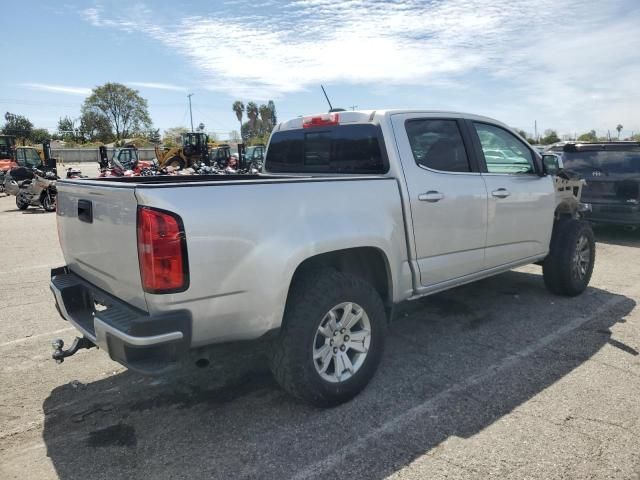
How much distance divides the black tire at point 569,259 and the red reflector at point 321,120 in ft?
9.31

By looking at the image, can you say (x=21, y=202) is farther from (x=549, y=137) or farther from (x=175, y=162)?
(x=549, y=137)

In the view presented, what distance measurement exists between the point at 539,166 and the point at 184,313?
13.0 ft

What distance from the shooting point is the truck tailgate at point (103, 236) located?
2619 mm

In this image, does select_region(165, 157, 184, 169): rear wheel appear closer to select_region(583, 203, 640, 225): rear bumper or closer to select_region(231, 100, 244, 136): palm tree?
select_region(583, 203, 640, 225): rear bumper

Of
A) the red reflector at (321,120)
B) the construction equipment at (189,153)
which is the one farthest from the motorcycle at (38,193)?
the red reflector at (321,120)

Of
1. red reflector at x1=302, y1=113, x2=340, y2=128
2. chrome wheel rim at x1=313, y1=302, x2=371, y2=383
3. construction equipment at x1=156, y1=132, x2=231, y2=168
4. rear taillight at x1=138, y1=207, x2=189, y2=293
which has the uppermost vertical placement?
construction equipment at x1=156, y1=132, x2=231, y2=168

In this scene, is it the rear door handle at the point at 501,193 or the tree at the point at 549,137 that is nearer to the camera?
the rear door handle at the point at 501,193

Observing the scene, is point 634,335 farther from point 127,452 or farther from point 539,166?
point 127,452

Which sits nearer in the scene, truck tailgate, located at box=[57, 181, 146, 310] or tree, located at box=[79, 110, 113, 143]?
truck tailgate, located at box=[57, 181, 146, 310]

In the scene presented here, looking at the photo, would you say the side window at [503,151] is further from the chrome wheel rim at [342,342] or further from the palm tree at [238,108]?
the palm tree at [238,108]

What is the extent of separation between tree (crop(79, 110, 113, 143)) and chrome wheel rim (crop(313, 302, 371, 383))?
99.1m

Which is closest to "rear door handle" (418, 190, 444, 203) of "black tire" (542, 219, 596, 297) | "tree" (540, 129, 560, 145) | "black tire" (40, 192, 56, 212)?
"black tire" (542, 219, 596, 297)

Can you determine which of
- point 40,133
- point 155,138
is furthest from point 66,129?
point 155,138

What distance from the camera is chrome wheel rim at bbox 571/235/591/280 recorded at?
211 inches
